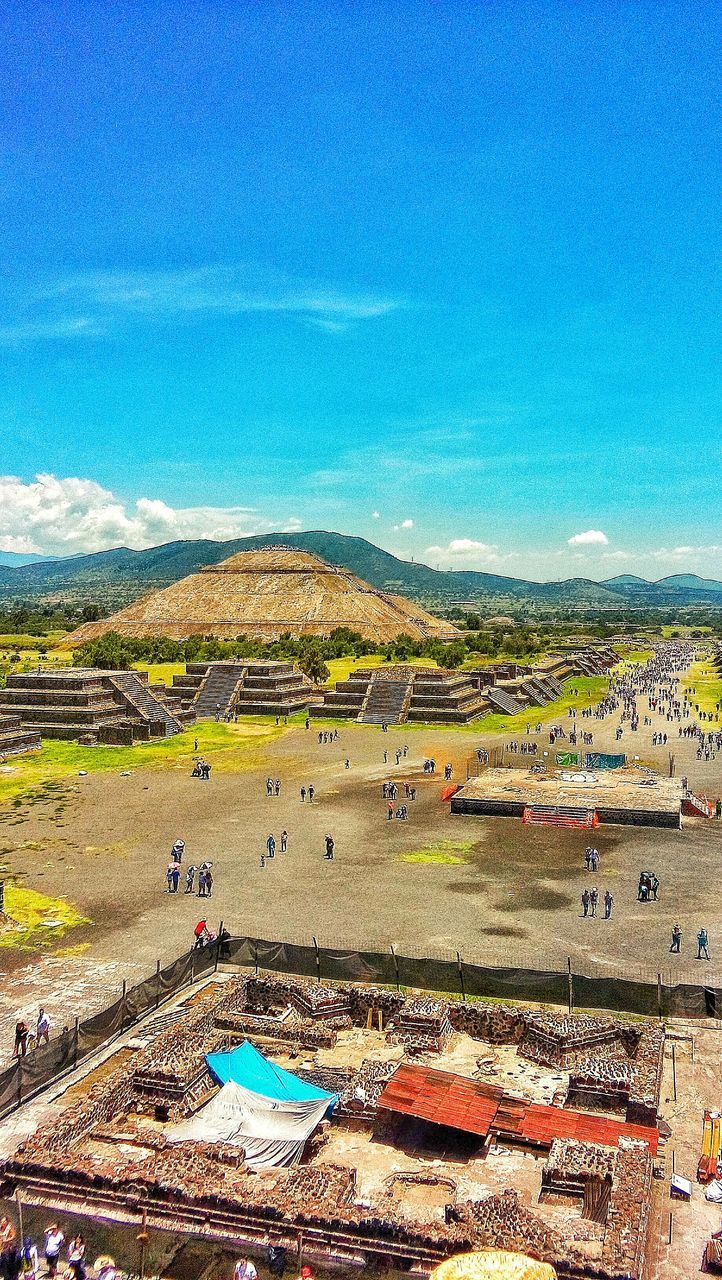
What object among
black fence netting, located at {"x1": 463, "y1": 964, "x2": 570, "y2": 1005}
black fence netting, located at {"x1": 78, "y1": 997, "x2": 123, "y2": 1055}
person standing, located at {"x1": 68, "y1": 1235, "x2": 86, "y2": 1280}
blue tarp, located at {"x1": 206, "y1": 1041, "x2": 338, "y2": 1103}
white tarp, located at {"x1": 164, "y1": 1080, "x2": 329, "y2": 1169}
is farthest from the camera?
black fence netting, located at {"x1": 463, "y1": 964, "x2": 570, "y2": 1005}

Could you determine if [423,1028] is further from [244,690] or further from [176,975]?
[244,690]

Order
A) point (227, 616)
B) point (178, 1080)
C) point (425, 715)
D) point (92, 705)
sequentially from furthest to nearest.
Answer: point (227, 616) < point (425, 715) < point (92, 705) < point (178, 1080)

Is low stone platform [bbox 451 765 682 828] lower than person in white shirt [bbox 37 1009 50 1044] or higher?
higher

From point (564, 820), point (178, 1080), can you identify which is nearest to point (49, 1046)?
point (178, 1080)

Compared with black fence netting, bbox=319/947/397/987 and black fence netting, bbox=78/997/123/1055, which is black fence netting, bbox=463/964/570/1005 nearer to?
black fence netting, bbox=319/947/397/987

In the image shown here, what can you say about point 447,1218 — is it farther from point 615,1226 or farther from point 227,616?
point 227,616

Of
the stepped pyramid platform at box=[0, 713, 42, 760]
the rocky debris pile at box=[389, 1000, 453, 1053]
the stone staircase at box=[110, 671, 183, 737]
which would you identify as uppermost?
the stone staircase at box=[110, 671, 183, 737]

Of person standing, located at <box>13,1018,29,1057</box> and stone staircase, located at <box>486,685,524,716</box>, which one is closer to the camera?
person standing, located at <box>13,1018,29,1057</box>

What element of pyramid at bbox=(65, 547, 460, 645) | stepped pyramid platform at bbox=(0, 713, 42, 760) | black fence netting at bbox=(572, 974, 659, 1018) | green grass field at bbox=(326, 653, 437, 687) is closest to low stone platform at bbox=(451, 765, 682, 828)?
black fence netting at bbox=(572, 974, 659, 1018)
